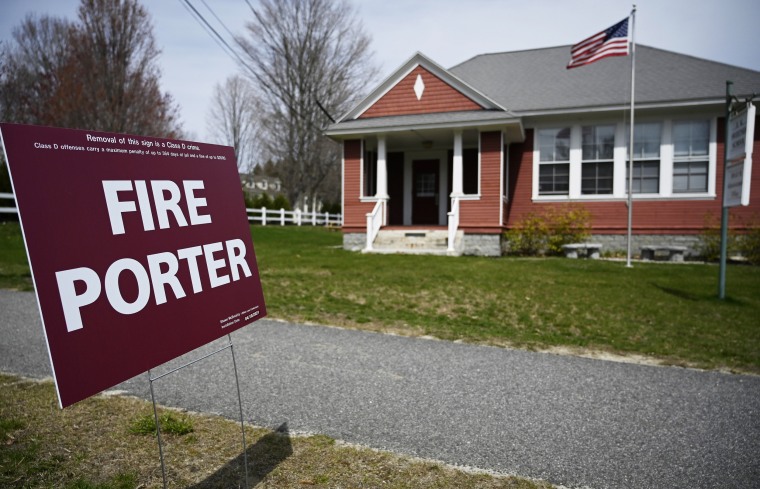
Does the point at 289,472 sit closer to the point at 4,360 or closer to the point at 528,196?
the point at 4,360

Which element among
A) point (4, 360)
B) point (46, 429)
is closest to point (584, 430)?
point (46, 429)

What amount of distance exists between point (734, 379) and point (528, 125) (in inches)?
510

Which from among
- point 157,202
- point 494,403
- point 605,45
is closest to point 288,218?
point 605,45

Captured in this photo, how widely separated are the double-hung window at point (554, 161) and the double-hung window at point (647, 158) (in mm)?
2075

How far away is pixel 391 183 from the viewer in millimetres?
18469

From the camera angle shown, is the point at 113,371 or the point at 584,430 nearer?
the point at 113,371

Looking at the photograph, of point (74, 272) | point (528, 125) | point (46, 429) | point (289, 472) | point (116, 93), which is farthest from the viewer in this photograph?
point (116, 93)

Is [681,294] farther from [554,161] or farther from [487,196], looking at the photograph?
[554,161]

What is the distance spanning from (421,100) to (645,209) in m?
8.02

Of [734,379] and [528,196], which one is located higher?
[528,196]

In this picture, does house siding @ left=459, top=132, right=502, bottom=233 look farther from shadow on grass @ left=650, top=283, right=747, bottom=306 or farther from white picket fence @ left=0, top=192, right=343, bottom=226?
white picket fence @ left=0, top=192, right=343, bottom=226

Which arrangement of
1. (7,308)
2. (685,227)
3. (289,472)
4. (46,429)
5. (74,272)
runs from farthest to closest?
(685,227), (7,308), (46,429), (289,472), (74,272)

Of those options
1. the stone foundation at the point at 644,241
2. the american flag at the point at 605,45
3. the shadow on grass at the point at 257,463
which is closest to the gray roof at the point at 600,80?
the american flag at the point at 605,45

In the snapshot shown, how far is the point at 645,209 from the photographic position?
15195 mm
